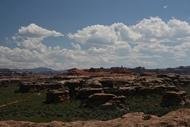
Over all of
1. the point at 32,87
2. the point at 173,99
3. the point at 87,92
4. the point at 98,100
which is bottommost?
the point at 173,99

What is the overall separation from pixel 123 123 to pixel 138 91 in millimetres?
34742

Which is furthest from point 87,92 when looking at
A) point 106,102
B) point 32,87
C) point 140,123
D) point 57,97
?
point 140,123

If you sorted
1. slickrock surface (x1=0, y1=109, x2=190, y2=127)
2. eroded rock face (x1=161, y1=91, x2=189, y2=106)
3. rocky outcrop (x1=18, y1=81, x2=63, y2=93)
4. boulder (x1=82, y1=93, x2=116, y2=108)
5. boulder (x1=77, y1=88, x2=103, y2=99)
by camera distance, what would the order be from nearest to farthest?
1. slickrock surface (x1=0, y1=109, x2=190, y2=127)
2. boulder (x1=82, y1=93, x2=116, y2=108)
3. eroded rock face (x1=161, y1=91, x2=189, y2=106)
4. boulder (x1=77, y1=88, x2=103, y2=99)
5. rocky outcrop (x1=18, y1=81, x2=63, y2=93)

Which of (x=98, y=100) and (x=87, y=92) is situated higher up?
(x=87, y=92)

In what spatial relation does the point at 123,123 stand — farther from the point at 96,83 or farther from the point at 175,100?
the point at 96,83

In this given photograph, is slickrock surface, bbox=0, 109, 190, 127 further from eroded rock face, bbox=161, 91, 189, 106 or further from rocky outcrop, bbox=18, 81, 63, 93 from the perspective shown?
rocky outcrop, bbox=18, 81, 63, 93

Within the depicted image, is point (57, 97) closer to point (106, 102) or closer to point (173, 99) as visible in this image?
point (106, 102)

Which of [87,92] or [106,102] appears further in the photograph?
[87,92]

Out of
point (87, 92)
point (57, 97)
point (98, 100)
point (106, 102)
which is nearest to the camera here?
point (106, 102)

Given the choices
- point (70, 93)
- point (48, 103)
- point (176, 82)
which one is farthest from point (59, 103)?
point (176, 82)

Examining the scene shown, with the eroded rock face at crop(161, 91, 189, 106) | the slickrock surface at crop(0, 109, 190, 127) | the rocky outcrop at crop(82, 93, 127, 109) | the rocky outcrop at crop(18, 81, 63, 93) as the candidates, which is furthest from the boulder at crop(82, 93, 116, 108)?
the rocky outcrop at crop(18, 81, 63, 93)

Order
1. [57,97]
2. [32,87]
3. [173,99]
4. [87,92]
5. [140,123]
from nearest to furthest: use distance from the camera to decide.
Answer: [140,123]
[173,99]
[57,97]
[87,92]
[32,87]

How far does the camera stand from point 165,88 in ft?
170

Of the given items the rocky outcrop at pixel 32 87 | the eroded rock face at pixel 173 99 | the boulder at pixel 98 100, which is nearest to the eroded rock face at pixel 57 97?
the boulder at pixel 98 100
